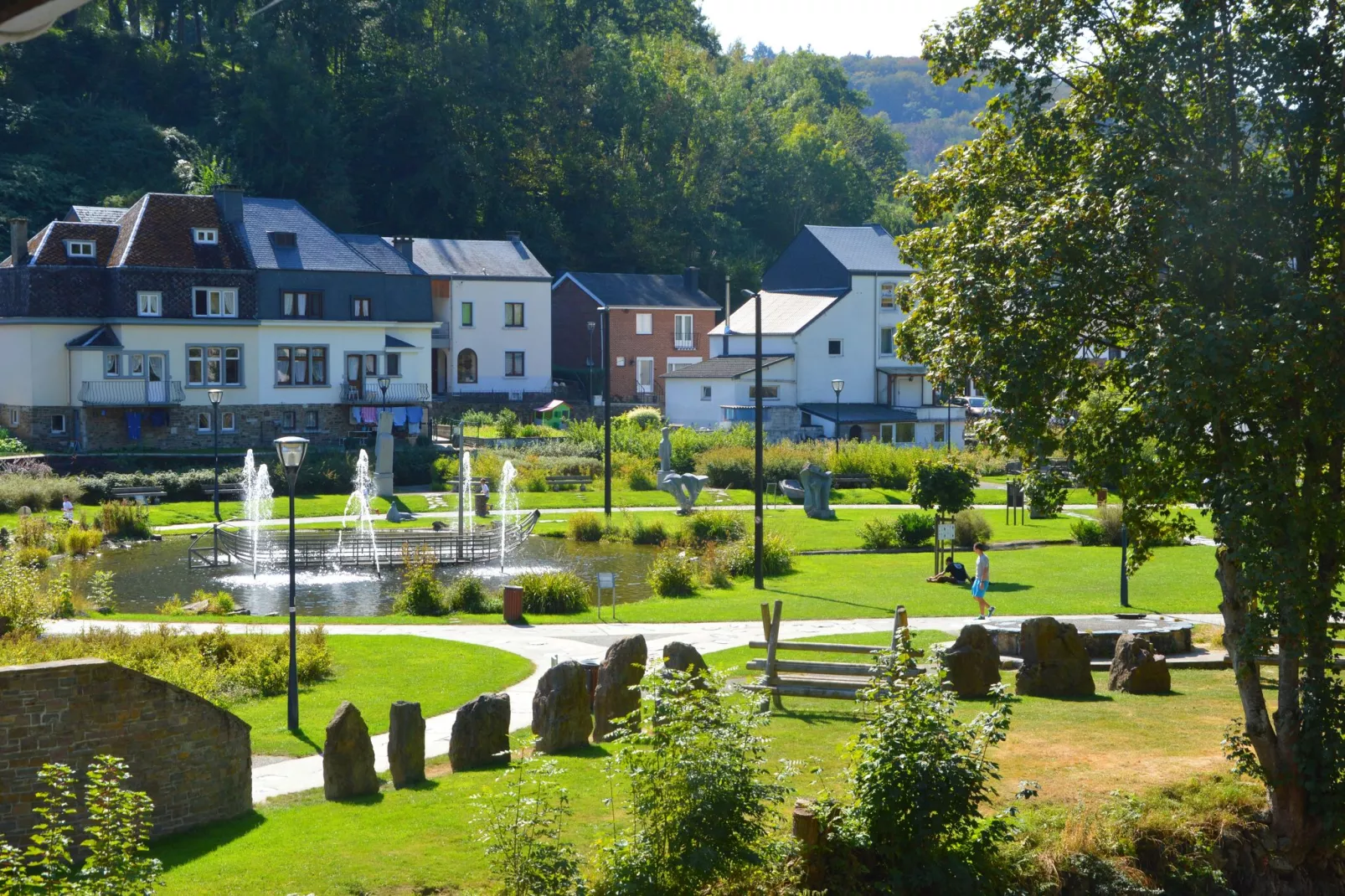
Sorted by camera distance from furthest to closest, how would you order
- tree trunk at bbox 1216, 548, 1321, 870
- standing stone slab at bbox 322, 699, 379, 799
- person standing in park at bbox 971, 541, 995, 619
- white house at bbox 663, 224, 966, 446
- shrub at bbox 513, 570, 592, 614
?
white house at bbox 663, 224, 966, 446 → shrub at bbox 513, 570, 592, 614 → person standing in park at bbox 971, 541, 995, 619 → standing stone slab at bbox 322, 699, 379, 799 → tree trunk at bbox 1216, 548, 1321, 870

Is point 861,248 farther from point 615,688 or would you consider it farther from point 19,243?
point 615,688

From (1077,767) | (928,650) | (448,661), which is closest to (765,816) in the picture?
(928,650)

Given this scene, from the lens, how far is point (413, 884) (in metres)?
11.7

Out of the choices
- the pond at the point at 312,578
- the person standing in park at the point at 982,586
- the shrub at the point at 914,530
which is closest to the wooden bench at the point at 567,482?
the pond at the point at 312,578

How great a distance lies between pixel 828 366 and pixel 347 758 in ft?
191

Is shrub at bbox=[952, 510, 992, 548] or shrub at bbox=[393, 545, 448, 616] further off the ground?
shrub at bbox=[952, 510, 992, 548]

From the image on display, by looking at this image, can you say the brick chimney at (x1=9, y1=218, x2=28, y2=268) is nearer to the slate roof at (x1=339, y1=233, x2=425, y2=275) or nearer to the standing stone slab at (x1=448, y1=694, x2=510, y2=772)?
the slate roof at (x1=339, y1=233, x2=425, y2=275)

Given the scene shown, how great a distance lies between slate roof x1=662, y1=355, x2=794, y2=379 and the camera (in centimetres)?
6812

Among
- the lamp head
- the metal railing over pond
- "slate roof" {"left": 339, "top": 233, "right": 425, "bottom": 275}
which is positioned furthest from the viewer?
"slate roof" {"left": 339, "top": 233, "right": 425, "bottom": 275}

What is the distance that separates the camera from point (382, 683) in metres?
20.2

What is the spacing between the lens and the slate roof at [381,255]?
62000mm

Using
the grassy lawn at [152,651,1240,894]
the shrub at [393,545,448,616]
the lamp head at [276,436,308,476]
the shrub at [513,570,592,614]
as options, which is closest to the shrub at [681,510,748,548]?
the shrub at [513,570,592,614]

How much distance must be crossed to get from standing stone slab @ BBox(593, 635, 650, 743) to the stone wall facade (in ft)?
14.5

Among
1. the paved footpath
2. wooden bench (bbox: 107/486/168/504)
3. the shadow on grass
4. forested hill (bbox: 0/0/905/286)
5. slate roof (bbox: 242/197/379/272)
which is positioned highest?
forested hill (bbox: 0/0/905/286)
